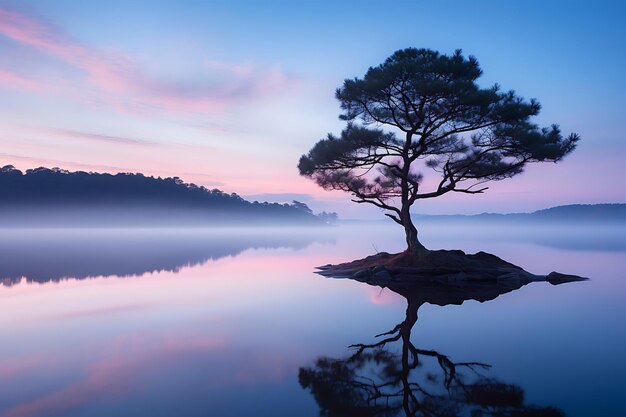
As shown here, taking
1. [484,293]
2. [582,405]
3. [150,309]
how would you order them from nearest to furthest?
1. [582,405]
2. [150,309]
3. [484,293]

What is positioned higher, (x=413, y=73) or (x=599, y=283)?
(x=413, y=73)

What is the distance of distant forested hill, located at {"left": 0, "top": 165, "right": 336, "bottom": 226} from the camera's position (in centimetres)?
13950

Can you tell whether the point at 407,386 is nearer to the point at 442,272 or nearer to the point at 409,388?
the point at 409,388

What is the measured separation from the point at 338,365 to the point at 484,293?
1121 centimetres

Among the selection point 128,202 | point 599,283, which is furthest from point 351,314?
point 128,202

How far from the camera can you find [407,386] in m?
6.48

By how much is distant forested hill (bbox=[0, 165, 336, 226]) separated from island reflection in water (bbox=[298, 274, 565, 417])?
163864 mm

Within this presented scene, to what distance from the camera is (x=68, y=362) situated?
7.86 m

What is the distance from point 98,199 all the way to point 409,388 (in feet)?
581

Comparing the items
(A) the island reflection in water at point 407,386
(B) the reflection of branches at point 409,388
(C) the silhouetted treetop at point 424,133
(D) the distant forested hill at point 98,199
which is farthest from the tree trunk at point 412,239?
(D) the distant forested hill at point 98,199

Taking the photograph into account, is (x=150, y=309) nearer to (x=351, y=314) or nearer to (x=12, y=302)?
(x=12, y=302)

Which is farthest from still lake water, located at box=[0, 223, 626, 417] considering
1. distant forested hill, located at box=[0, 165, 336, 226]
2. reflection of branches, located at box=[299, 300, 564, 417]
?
distant forested hill, located at box=[0, 165, 336, 226]

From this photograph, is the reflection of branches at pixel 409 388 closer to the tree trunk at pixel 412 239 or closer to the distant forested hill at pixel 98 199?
the tree trunk at pixel 412 239

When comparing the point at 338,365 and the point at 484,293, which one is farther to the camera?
the point at 484,293
